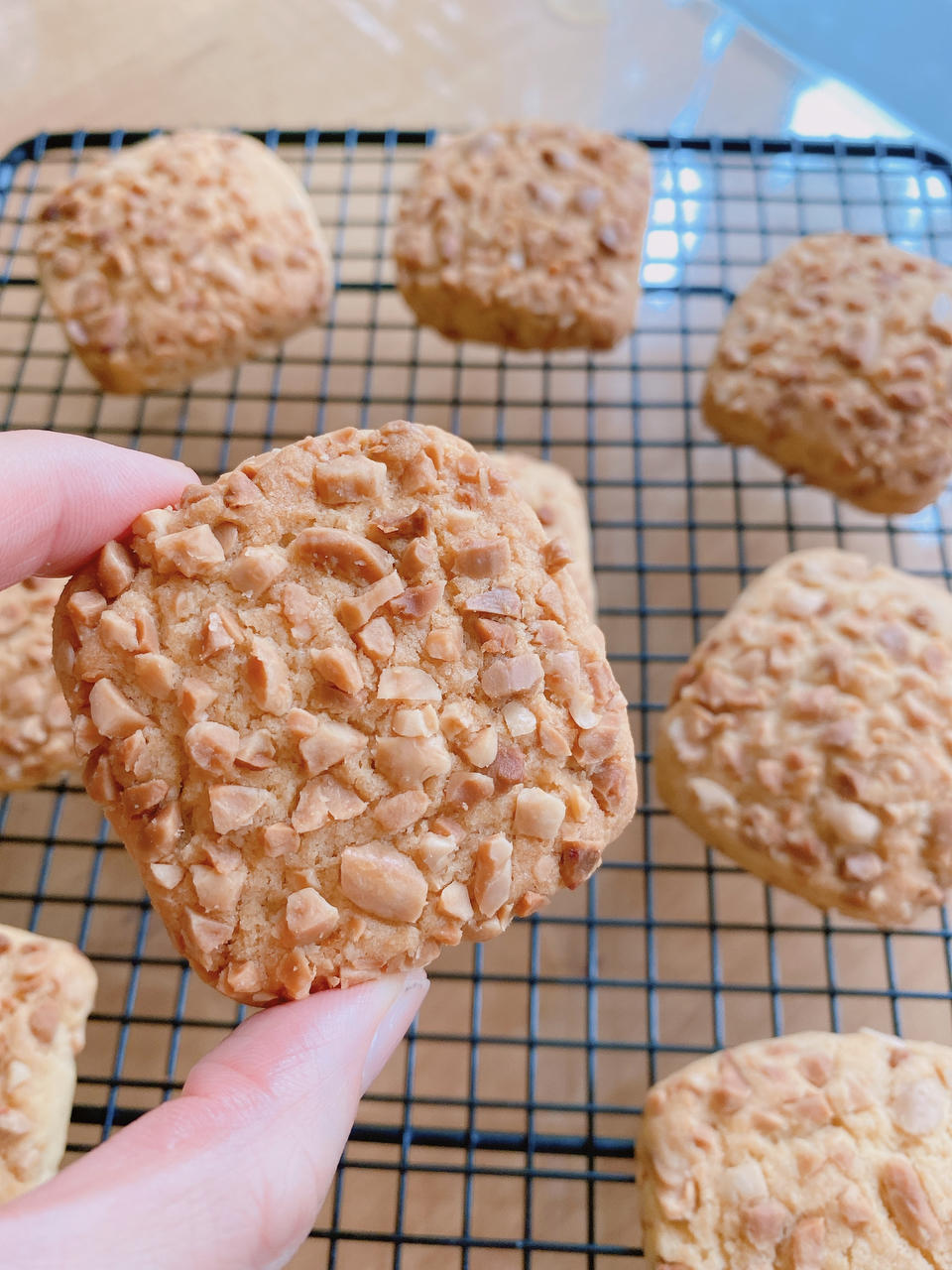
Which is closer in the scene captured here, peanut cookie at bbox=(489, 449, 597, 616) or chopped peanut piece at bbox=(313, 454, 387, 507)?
chopped peanut piece at bbox=(313, 454, 387, 507)

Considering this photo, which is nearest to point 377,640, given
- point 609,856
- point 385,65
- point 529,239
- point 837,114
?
point 609,856

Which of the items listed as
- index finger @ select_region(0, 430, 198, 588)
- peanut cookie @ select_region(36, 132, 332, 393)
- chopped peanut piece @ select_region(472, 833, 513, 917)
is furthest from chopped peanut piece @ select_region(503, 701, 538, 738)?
peanut cookie @ select_region(36, 132, 332, 393)

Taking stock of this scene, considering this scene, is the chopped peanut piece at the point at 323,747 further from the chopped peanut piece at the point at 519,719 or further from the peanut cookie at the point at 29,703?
the peanut cookie at the point at 29,703

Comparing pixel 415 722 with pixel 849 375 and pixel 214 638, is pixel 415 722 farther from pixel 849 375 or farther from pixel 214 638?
pixel 849 375

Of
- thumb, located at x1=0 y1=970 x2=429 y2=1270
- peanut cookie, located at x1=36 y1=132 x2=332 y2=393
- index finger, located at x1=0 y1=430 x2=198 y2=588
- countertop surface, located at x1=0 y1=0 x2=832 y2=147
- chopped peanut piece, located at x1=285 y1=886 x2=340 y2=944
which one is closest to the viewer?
thumb, located at x1=0 y1=970 x2=429 y2=1270

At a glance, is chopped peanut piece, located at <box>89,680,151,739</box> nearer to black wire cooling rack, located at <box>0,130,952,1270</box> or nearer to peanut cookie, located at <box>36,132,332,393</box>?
black wire cooling rack, located at <box>0,130,952,1270</box>

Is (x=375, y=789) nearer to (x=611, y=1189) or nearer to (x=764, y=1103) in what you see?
(x=764, y=1103)

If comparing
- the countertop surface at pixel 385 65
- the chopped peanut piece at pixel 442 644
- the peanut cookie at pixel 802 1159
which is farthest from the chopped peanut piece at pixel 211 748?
the countertop surface at pixel 385 65
